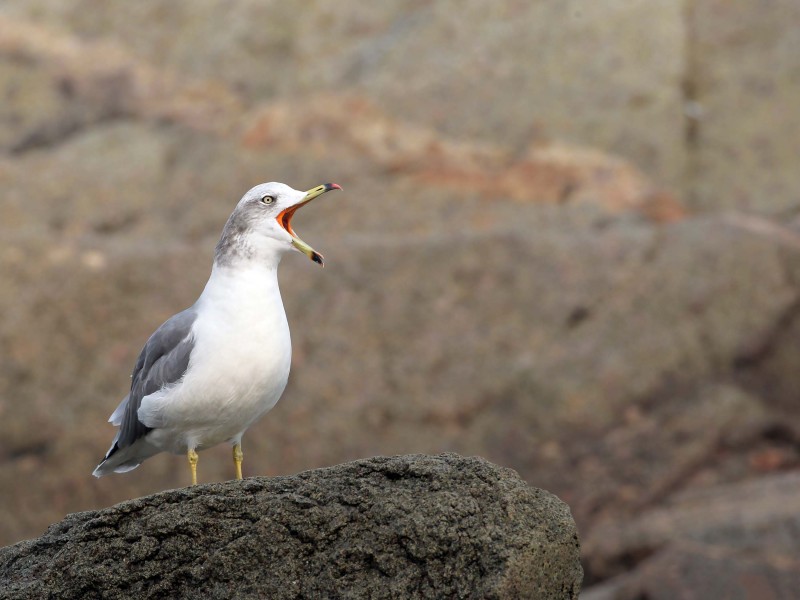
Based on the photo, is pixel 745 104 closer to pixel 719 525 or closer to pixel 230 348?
pixel 719 525

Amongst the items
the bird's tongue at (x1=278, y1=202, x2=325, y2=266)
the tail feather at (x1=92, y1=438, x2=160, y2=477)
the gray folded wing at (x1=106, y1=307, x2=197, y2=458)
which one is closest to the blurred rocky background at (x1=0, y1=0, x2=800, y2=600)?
the tail feather at (x1=92, y1=438, x2=160, y2=477)

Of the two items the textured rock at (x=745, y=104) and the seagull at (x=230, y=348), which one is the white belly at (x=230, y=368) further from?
the textured rock at (x=745, y=104)

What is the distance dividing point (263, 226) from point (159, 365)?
90cm

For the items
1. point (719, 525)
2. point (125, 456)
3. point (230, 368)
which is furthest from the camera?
point (719, 525)

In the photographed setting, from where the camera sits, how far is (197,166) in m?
13.7

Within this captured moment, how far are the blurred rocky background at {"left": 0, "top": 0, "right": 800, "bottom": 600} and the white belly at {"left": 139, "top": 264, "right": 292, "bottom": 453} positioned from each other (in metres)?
5.13

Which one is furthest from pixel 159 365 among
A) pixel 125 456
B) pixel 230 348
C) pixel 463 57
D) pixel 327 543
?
pixel 463 57

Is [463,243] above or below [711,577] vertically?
above

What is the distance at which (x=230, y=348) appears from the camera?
6074mm

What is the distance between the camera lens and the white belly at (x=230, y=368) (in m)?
6.05

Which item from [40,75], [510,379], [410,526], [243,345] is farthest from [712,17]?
[410,526]

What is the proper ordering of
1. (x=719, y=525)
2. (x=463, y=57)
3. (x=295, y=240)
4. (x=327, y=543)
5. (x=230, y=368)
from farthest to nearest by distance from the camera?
(x=463, y=57) < (x=719, y=525) < (x=295, y=240) < (x=230, y=368) < (x=327, y=543)

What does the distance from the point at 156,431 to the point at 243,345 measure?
767mm

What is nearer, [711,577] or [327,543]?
[327,543]
